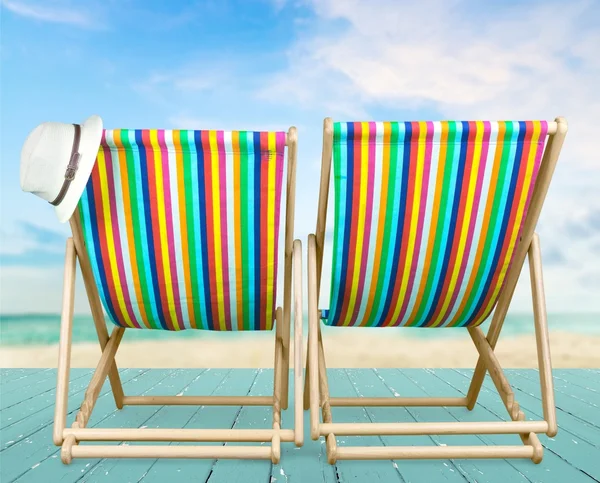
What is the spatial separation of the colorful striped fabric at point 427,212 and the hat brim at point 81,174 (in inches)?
27.0

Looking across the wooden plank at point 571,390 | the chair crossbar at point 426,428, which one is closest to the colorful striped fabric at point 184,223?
the chair crossbar at point 426,428

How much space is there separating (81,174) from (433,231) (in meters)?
1.07

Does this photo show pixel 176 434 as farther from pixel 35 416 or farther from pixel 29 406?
pixel 29 406

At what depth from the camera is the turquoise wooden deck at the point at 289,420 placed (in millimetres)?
1691

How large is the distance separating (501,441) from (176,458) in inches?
44.1

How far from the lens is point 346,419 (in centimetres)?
223

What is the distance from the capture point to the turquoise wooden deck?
1691mm

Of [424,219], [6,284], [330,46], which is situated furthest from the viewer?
[6,284]

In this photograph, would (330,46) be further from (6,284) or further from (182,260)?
(6,284)

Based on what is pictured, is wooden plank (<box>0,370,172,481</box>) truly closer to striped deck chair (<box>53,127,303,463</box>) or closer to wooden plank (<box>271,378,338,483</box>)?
striped deck chair (<box>53,127,303,463</box>)

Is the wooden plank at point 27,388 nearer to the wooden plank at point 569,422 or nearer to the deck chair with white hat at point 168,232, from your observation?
the deck chair with white hat at point 168,232

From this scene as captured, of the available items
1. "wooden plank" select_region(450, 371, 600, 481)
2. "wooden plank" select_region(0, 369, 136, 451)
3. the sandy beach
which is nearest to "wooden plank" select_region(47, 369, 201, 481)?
"wooden plank" select_region(0, 369, 136, 451)

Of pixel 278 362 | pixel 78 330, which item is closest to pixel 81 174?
pixel 278 362

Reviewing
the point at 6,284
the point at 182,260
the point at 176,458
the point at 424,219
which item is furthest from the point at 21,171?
the point at 6,284
